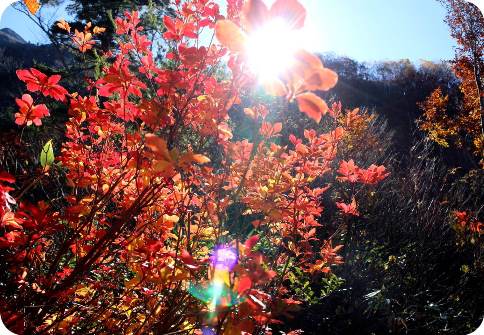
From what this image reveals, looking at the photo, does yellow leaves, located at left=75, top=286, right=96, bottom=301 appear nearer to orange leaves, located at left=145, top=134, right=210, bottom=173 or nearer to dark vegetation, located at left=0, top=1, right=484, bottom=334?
dark vegetation, located at left=0, top=1, right=484, bottom=334

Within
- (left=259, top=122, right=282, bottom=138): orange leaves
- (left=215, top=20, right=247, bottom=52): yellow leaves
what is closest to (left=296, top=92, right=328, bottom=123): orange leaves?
Answer: (left=215, top=20, right=247, bottom=52): yellow leaves

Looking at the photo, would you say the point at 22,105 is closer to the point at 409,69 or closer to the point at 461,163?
the point at 461,163

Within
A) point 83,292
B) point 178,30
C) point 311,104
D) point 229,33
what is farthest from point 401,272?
point 229,33

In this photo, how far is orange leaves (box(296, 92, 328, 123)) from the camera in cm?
59

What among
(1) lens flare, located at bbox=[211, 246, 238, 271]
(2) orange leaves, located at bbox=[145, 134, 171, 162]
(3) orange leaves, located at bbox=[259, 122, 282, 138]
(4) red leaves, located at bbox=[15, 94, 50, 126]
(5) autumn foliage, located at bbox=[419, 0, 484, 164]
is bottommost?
(1) lens flare, located at bbox=[211, 246, 238, 271]

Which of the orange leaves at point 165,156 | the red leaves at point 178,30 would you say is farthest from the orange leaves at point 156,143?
the red leaves at point 178,30

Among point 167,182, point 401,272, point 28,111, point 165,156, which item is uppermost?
point 401,272

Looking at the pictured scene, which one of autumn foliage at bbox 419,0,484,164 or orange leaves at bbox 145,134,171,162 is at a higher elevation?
autumn foliage at bbox 419,0,484,164

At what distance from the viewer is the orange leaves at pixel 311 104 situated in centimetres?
59

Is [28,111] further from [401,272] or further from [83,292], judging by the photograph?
[401,272]

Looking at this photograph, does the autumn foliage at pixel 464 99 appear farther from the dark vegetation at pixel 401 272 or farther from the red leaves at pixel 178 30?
the red leaves at pixel 178 30

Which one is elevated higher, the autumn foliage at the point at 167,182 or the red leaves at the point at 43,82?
the red leaves at the point at 43,82

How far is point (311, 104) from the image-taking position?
60cm

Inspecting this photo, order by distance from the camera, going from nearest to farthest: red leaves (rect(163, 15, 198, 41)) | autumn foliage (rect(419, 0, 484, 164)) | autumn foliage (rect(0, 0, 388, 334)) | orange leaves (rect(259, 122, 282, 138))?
autumn foliage (rect(0, 0, 388, 334)), red leaves (rect(163, 15, 198, 41)), orange leaves (rect(259, 122, 282, 138)), autumn foliage (rect(419, 0, 484, 164))
